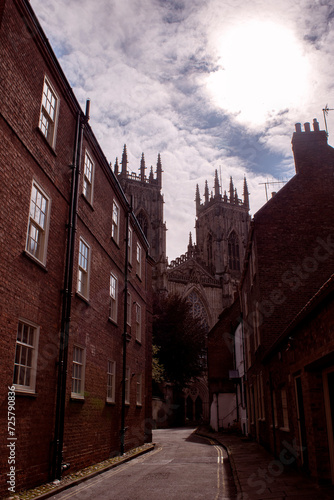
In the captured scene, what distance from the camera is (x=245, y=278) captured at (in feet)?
76.8

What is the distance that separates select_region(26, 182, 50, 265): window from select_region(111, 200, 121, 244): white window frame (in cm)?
570

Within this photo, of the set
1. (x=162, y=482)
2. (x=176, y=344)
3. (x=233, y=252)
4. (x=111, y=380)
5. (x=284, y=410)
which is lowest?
(x=162, y=482)

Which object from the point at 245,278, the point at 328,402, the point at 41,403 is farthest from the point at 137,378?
the point at 328,402

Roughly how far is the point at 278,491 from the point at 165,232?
5849 centimetres

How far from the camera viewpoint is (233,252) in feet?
241

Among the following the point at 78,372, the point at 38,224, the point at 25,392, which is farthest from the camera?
the point at 78,372

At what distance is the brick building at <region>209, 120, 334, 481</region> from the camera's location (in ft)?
35.7

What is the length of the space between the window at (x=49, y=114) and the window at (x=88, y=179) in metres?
2.47

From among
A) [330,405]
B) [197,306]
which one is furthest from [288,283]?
[197,306]

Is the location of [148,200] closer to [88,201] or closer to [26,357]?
[88,201]

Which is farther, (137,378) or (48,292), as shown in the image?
(137,378)

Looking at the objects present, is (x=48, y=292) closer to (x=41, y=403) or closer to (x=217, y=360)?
(x=41, y=403)

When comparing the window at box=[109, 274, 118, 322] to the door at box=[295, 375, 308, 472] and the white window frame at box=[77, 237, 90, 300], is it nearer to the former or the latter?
the white window frame at box=[77, 237, 90, 300]

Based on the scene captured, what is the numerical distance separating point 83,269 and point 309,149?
11.2 metres
